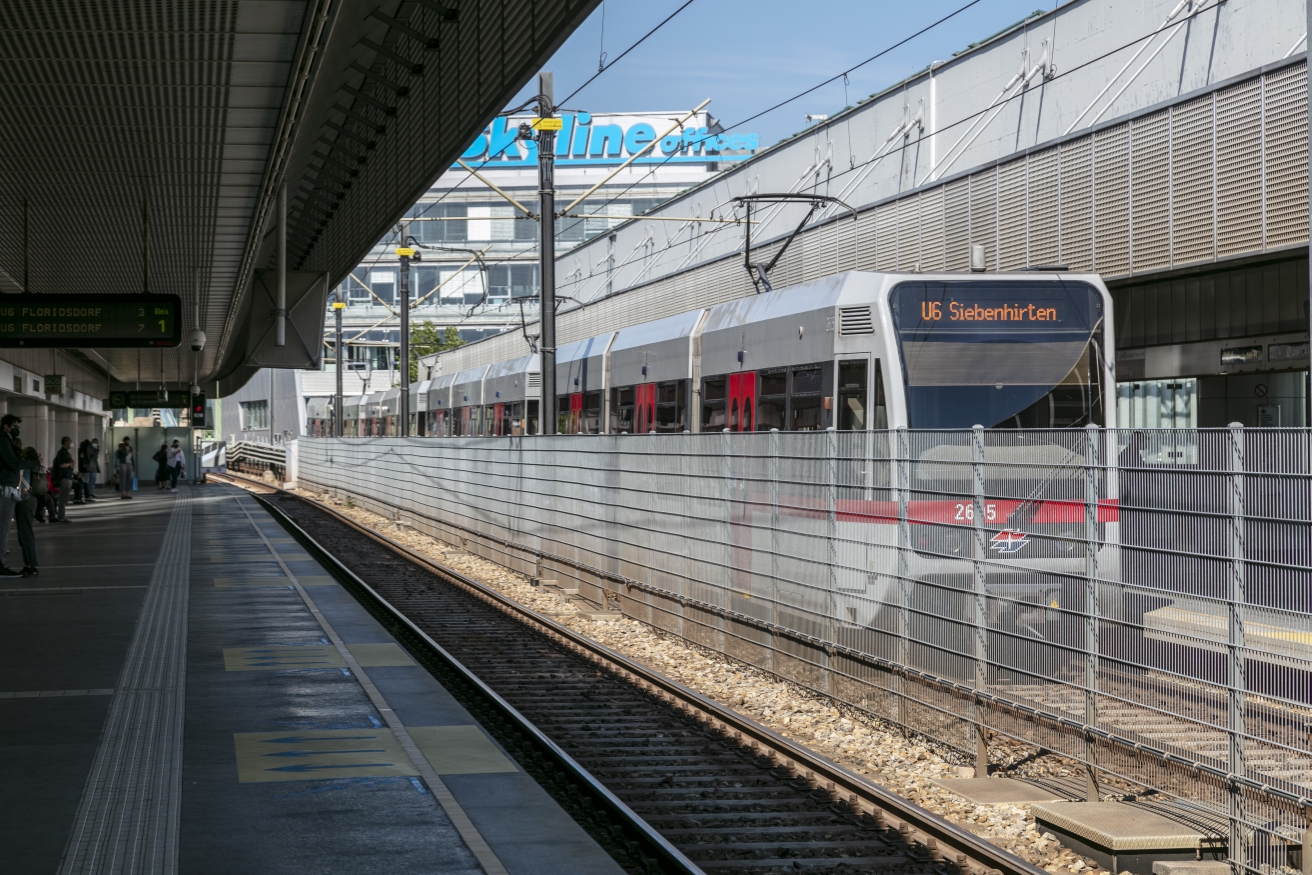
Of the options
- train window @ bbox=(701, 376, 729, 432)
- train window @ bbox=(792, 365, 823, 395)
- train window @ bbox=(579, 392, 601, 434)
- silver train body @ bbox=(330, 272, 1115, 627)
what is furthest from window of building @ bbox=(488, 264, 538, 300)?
train window @ bbox=(792, 365, 823, 395)

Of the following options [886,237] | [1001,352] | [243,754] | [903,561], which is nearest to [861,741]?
[903,561]

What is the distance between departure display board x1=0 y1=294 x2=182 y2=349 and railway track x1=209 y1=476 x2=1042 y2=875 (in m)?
5.63

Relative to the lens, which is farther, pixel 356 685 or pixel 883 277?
pixel 883 277

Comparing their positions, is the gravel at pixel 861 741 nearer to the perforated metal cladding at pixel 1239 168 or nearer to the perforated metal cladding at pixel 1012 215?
the perforated metal cladding at pixel 1239 168

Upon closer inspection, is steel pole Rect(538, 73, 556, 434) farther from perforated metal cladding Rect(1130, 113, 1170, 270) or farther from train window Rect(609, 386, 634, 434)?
perforated metal cladding Rect(1130, 113, 1170, 270)

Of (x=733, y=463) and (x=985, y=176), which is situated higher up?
(x=985, y=176)

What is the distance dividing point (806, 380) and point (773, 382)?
96cm

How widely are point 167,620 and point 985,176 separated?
1505cm

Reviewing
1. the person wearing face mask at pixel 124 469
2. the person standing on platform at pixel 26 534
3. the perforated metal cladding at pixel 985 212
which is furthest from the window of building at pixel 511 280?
the person standing on platform at pixel 26 534

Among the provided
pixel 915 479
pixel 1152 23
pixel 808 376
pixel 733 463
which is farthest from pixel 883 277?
pixel 1152 23

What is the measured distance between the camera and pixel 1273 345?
19.0 metres

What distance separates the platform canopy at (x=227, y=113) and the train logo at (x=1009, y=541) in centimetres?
441

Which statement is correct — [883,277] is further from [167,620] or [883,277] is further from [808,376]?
[167,620]

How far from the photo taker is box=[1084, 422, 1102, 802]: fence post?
275 inches
